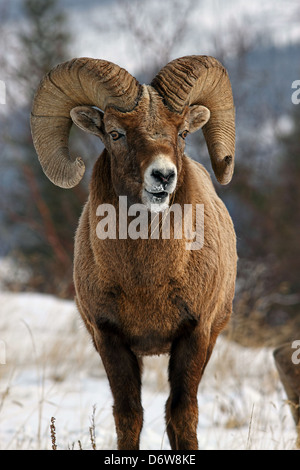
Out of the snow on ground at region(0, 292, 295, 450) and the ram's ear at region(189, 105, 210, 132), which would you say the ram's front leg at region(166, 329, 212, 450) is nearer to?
the snow on ground at region(0, 292, 295, 450)

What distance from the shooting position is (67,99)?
16.2 ft

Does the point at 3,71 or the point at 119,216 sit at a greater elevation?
the point at 3,71

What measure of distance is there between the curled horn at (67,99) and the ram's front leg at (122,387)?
1.24m

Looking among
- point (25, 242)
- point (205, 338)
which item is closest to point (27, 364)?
point (205, 338)

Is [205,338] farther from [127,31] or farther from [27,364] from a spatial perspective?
[127,31]

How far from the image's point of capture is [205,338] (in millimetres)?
4684

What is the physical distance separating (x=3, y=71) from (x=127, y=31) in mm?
4690

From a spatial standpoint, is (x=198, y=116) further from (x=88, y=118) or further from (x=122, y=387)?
(x=122, y=387)

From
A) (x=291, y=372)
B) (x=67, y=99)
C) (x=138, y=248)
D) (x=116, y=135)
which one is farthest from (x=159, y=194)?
(x=291, y=372)

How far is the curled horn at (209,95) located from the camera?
4.54m

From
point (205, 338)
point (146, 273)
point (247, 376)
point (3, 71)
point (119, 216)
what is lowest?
point (205, 338)

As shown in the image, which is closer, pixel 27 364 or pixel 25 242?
pixel 27 364

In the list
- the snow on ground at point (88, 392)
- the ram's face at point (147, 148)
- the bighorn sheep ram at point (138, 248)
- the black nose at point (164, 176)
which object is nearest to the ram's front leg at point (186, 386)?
the bighorn sheep ram at point (138, 248)

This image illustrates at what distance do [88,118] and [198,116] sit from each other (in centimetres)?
89
